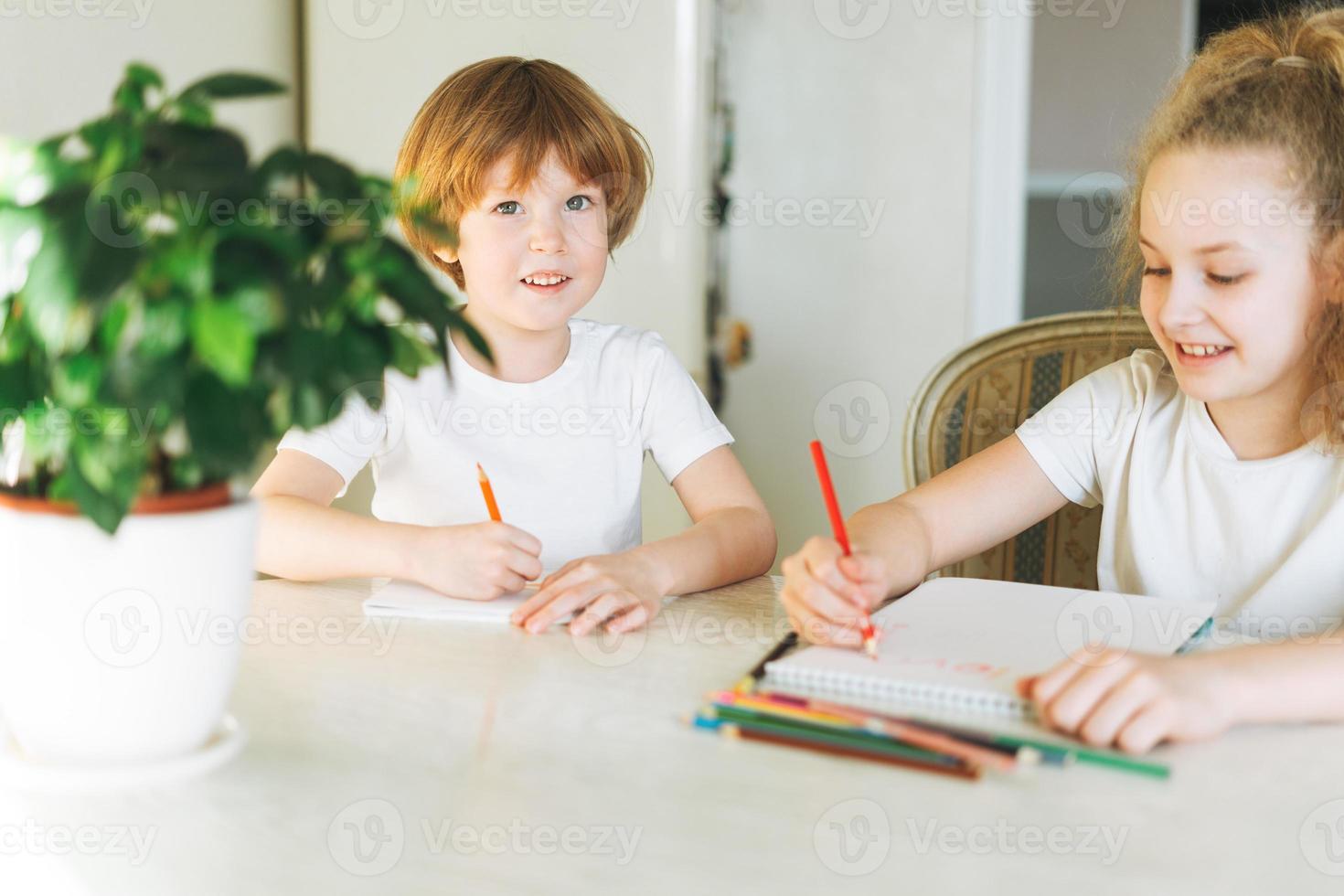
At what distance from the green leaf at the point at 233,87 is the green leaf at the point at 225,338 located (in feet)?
0.41

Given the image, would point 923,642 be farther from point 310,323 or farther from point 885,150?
point 885,150

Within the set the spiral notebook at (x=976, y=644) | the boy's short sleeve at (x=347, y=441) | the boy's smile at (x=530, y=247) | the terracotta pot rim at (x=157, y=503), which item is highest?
the boy's smile at (x=530, y=247)

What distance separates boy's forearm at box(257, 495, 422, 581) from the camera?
3.60 ft

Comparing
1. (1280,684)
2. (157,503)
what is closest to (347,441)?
(157,503)

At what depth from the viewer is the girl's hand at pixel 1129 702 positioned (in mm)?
717

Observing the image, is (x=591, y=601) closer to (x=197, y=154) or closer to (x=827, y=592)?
(x=827, y=592)

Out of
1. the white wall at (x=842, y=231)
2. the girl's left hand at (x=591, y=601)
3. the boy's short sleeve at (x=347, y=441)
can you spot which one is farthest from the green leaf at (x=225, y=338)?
the white wall at (x=842, y=231)

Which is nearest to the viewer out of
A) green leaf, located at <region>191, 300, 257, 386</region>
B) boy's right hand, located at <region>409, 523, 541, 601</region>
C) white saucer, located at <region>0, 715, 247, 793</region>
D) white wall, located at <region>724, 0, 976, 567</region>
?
green leaf, located at <region>191, 300, 257, 386</region>

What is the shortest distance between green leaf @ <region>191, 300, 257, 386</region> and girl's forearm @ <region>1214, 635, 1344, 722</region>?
1.85ft

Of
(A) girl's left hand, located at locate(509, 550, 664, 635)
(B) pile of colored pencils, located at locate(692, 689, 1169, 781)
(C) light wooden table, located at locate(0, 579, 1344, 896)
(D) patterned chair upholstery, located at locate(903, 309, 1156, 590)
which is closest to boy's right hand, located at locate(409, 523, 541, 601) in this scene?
(A) girl's left hand, located at locate(509, 550, 664, 635)

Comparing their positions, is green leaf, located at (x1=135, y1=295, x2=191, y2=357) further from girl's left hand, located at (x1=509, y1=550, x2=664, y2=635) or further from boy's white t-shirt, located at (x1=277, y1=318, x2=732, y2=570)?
boy's white t-shirt, located at (x1=277, y1=318, x2=732, y2=570)

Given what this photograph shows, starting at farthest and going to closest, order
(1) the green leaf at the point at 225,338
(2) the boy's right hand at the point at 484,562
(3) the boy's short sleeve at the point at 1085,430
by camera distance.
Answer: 1. (3) the boy's short sleeve at the point at 1085,430
2. (2) the boy's right hand at the point at 484,562
3. (1) the green leaf at the point at 225,338

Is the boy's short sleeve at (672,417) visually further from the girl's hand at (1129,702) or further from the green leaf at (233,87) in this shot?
the green leaf at (233,87)

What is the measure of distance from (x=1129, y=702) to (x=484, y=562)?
1.65ft
